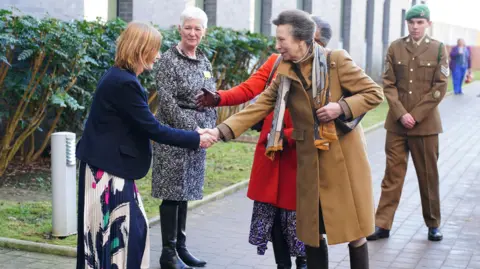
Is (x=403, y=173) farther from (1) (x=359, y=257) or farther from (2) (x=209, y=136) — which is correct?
(2) (x=209, y=136)

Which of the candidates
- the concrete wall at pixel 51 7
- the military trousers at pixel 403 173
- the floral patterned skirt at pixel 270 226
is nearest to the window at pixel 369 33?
the concrete wall at pixel 51 7

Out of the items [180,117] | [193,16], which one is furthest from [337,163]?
[193,16]

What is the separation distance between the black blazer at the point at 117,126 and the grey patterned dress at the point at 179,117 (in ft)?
4.37

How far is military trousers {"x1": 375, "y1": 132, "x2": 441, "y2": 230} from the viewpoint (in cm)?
773

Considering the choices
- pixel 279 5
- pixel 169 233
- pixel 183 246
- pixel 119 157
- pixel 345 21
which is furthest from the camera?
pixel 345 21

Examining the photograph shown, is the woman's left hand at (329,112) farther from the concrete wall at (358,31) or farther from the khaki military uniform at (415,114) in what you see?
the concrete wall at (358,31)

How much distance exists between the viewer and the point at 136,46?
195 inches

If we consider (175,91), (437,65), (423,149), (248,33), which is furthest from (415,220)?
(248,33)

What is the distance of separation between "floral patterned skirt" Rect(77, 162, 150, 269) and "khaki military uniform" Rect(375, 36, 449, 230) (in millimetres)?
3307

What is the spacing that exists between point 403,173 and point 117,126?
3674mm

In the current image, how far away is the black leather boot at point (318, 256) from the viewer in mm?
5477

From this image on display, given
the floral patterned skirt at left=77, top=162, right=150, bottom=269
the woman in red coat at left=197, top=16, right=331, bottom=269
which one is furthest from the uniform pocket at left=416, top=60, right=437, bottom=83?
the floral patterned skirt at left=77, top=162, right=150, bottom=269

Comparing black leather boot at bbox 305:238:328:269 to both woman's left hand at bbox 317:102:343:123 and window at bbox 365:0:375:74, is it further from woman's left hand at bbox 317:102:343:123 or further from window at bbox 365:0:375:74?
window at bbox 365:0:375:74

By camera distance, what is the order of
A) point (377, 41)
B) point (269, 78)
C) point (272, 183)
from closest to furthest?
1. point (272, 183)
2. point (269, 78)
3. point (377, 41)
